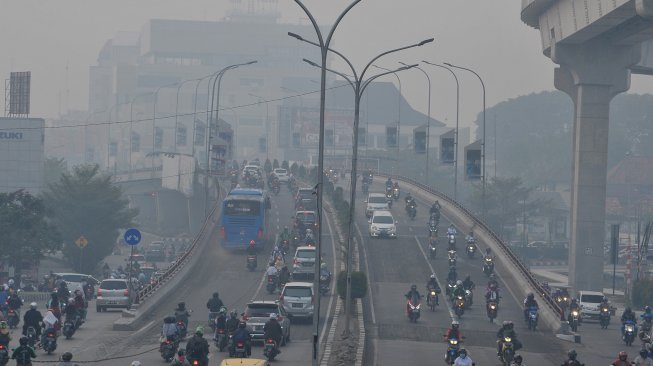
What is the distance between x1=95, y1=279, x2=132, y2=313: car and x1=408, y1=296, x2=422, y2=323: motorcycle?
1124 cm

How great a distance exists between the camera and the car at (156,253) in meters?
100

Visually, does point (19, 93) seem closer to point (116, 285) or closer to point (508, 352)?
point (116, 285)

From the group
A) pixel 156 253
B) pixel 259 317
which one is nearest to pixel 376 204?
pixel 156 253

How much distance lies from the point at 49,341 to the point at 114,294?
15.8 meters

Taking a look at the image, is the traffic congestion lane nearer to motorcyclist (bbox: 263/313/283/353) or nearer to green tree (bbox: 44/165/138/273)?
motorcyclist (bbox: 263/313/283/353)

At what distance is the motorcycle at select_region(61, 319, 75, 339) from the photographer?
3853 cm

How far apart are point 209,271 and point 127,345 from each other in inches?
1005

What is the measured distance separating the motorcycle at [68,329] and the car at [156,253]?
2390 inches

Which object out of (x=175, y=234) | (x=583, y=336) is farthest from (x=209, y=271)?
(x=175, y=234)

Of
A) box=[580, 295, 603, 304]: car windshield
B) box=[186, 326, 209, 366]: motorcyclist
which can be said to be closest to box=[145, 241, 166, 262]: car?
box=[580, 295, 603, 304]: car windshield

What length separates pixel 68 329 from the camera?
38.6 m

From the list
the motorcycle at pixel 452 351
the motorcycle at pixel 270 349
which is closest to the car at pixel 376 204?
the motorcycle at pixel 452 351

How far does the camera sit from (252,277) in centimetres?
6150

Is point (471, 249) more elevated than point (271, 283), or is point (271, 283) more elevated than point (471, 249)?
point (471, 249)
